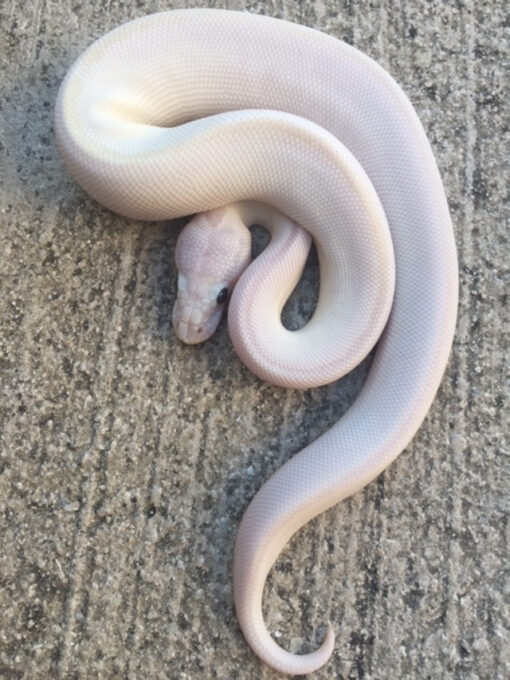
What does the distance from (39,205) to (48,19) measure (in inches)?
19.1

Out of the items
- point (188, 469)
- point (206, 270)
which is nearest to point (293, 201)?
point (206, 270)

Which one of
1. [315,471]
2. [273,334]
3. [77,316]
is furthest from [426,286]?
[77,316]

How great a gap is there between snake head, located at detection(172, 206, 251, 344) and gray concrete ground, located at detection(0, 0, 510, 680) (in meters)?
0.05

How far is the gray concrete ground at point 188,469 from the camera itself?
4.50 ft

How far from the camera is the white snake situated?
4.64 feet

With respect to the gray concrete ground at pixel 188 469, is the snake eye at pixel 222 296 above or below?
above

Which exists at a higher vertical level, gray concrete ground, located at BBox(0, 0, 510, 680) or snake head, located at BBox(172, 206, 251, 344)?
snake head, located at BBox(172, 206, 251, 344)

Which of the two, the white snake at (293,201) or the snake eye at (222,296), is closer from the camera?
the white snake at (293,201)

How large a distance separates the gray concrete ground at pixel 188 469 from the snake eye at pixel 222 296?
2.5 inches

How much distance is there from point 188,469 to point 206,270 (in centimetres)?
39

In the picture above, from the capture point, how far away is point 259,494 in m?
1.39

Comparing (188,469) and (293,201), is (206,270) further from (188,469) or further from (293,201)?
(188,469)

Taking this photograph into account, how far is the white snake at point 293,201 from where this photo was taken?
1.42 metres

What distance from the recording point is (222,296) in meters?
1.52
